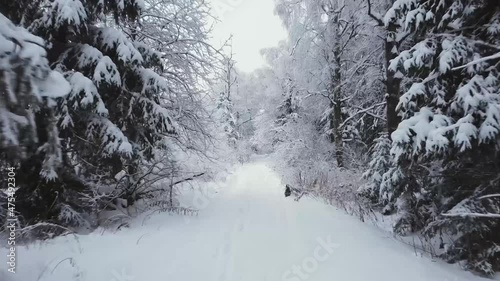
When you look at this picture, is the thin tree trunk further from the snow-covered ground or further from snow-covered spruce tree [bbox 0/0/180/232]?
snow-covered spruce tree [bbox 0/0/180/232]

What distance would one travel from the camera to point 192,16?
853 centimetres

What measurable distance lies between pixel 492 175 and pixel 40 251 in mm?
6536

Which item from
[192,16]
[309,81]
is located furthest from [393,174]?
[309,81]

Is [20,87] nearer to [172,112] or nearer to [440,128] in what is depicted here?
[440,128]

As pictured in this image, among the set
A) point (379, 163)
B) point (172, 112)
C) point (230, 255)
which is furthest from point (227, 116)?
point (230, 255)

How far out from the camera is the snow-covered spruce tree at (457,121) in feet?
13.6

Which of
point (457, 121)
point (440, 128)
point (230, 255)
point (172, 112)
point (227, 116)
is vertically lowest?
point (230, 255)

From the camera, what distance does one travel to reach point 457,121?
4344 mm

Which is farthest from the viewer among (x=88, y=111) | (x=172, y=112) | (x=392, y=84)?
(x=172, y=112)

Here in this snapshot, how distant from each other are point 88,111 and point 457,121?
609cm

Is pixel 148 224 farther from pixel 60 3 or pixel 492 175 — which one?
pixel 492 175

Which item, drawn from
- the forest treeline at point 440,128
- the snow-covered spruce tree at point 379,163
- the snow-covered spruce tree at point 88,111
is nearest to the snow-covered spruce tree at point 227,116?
the forest treeline at point 440,128

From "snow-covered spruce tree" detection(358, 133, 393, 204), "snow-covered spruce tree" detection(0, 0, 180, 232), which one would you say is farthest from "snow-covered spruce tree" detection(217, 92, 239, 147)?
"snow-covered spruce tree" detection(0, 0, 180, 232)

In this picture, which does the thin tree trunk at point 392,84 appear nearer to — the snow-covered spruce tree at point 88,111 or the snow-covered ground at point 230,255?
the snow-covered ground at point 230,255
